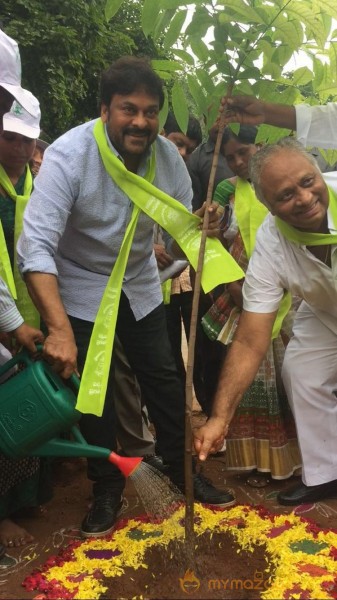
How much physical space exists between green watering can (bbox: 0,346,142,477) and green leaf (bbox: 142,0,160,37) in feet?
4.23

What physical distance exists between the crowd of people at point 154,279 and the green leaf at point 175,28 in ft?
1.05

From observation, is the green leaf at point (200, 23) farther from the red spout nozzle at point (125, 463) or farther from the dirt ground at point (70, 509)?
the dirt ground at point (70, 509)

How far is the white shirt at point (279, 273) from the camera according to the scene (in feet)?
9.79

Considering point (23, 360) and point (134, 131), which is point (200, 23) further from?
point (23, 360)

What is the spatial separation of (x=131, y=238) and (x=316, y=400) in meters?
1.23

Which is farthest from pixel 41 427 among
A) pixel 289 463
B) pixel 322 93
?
pixel 322 93

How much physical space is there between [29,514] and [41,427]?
840 mm

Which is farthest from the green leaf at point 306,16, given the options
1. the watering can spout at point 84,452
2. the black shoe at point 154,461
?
the black shoe at point 154,461

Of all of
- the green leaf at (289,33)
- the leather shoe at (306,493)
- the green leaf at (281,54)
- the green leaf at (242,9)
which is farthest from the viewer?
the leather shoe at (306,493)

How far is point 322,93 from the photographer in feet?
9.12

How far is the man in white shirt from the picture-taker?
279cm

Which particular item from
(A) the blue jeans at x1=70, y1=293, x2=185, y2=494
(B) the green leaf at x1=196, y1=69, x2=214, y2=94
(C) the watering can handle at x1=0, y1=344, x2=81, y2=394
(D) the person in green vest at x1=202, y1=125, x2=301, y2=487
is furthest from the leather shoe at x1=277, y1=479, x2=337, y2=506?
(B) the green leaf at x1=196, y1=69, x2=214, y2=94

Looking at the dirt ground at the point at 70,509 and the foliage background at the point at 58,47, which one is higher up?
the foliage background at the point at 58,47

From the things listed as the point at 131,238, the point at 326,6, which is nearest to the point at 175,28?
the point at 326,6
